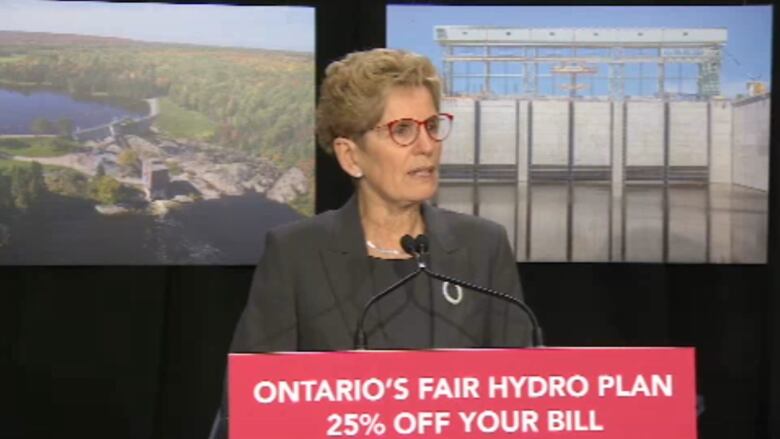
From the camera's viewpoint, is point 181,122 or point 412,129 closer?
point 412,129

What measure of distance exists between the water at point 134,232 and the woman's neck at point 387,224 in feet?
4.65

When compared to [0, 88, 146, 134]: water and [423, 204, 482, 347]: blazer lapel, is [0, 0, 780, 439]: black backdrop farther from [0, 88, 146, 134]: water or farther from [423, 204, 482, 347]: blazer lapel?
[423, 204, 482, 347]: blazer lapel

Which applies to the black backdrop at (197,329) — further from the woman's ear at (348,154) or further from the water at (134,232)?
the woman's ear at (348,154)

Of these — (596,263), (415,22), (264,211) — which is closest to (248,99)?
(264,211)

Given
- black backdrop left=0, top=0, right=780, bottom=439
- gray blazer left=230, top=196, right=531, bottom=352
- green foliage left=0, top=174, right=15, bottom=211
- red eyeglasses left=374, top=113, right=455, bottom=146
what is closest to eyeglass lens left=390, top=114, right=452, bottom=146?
red eyeglasses left=374, top=113, right=455, bottom=146

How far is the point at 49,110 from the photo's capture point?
2.80 metres

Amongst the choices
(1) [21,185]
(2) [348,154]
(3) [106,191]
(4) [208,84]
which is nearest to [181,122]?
(4) [208,84]

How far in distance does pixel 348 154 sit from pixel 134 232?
1535 mm

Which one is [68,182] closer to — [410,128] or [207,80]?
[207,80]

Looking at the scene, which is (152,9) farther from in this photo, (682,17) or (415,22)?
(682,17)

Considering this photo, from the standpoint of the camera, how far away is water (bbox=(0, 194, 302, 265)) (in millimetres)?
2832

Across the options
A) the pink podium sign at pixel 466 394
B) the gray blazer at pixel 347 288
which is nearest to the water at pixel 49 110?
the gray blazer at pixel 347 288

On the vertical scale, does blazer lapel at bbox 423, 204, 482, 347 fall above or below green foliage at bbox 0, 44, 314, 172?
below

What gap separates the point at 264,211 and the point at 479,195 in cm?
59
